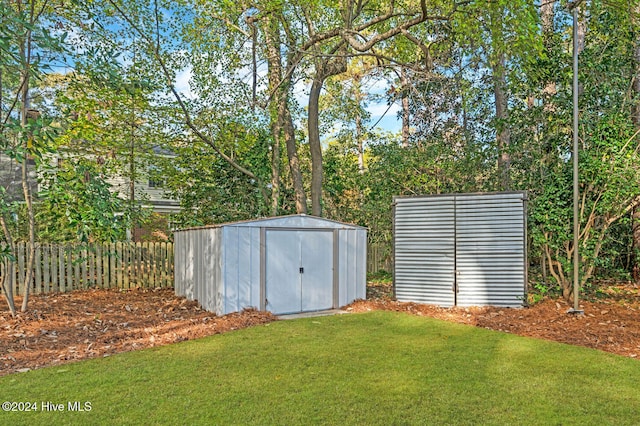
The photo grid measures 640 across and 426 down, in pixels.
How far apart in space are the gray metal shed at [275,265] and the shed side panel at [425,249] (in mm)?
834

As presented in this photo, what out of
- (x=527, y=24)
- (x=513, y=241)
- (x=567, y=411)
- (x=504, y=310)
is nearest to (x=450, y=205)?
(x=513, y=241)

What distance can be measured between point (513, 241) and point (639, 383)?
3928 millimetres

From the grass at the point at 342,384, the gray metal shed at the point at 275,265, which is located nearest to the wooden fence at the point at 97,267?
the gray metal shed at the point at 275,265

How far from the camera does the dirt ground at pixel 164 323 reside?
5.25 metres

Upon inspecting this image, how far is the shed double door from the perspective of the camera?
741cm

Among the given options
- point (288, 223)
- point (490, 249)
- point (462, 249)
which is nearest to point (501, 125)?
point (490, 249)

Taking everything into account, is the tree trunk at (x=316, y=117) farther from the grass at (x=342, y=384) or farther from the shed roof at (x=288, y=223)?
the grass at (x=342, y=384)

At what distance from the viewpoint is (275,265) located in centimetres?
744

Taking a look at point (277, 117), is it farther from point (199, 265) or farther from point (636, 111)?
point (636, 111)

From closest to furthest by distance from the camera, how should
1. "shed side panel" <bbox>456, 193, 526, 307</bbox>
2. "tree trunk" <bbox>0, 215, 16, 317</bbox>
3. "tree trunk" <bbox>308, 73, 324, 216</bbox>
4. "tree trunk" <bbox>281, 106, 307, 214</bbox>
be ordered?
"tree trunk" <bbox>0, 215, 16, 317</bbox>, "shed side panel" <bbox>456, 193, 526, 307</bbox>, "tree trunk" <bbox>308, 73, 324, 216</bbox>, "tree trunk" <bbox>281, 106, 307, 214</bbox>

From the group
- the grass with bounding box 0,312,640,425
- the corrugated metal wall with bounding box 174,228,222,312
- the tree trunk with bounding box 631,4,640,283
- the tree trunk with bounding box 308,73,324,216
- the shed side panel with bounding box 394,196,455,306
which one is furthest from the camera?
the tree trunk with bounding box 308,73,324,216

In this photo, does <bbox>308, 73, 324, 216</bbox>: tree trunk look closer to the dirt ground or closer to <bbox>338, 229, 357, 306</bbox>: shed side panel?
<bbox>338, 229, 357, 306</bbox>: shed side panel

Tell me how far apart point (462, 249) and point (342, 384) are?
495 centimetres

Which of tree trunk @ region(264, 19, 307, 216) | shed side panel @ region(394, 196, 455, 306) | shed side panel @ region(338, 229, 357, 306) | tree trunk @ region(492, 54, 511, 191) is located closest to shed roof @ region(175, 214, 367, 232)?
shed side panel @ region(338, 229, 357, 306)
